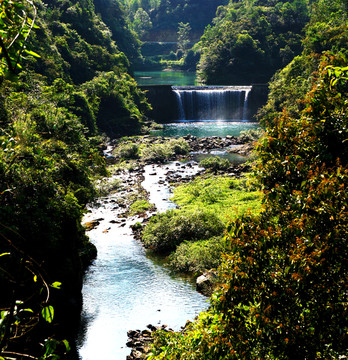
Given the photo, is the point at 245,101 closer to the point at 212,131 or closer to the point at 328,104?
the point at 212,131

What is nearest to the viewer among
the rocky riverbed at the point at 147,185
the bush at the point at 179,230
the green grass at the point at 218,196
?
the bush at the point at 179,230

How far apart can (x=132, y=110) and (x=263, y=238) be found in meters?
47.3

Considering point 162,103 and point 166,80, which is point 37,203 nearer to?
point 162,103

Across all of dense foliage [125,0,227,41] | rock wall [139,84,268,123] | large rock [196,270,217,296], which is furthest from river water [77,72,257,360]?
dense foliage [125,0,227,41]

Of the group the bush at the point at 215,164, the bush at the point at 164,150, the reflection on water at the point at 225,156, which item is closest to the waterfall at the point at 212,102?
the bush at the point at 164,150

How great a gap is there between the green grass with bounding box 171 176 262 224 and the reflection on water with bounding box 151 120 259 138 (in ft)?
59.5

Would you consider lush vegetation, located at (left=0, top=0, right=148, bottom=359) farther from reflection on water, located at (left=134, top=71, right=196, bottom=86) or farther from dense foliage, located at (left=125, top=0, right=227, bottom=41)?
dense foliage, located at (left=125, top=0, right=227, bottom=41)

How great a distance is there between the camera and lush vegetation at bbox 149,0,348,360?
487 centimetres

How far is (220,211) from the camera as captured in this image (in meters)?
23.1

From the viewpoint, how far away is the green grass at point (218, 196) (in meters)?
23.3

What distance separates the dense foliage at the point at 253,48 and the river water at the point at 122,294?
53813 millimetres

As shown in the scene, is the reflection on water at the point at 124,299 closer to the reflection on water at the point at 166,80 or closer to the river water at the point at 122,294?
the river water at the point at 122,294

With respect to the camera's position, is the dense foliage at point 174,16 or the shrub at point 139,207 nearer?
the shrub at point 139,207

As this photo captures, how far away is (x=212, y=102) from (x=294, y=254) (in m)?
51.8
